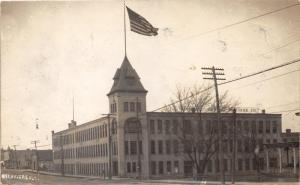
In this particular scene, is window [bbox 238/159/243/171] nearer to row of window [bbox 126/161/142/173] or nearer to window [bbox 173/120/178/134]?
window [bbox 173/120/178/134]

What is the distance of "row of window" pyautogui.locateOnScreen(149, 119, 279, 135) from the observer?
53344 mm

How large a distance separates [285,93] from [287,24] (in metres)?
4.98

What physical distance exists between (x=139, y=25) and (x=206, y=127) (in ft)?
102

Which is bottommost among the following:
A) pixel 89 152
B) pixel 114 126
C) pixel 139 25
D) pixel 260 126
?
pixel 89 152

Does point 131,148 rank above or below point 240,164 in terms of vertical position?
above

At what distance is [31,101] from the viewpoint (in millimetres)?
28922

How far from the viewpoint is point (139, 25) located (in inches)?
1081

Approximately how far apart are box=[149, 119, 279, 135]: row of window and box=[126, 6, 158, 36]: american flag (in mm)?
23041

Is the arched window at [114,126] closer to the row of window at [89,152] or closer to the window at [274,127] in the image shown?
the row of window at [89,152]

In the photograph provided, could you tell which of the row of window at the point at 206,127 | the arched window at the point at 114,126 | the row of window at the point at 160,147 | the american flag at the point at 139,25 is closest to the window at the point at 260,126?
the row of window at the point at 206,127

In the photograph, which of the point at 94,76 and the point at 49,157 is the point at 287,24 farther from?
the point at 49,157

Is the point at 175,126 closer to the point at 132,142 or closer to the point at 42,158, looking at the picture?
the point at 132,142

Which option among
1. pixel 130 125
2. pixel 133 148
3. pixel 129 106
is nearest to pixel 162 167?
pixel 133 148

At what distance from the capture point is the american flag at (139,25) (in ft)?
88.4
